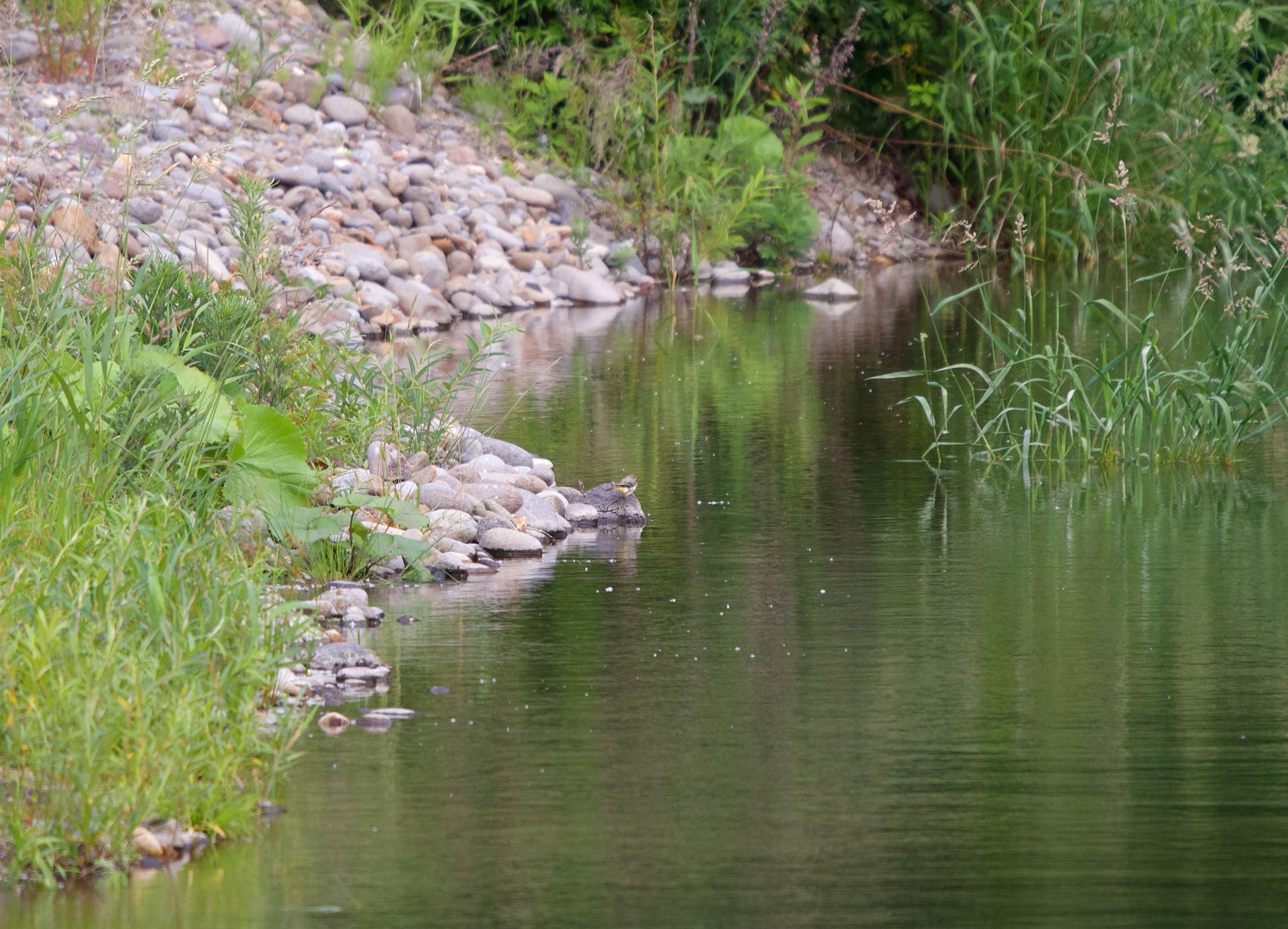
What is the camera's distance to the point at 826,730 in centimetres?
422

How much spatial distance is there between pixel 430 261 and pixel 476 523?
293 inches

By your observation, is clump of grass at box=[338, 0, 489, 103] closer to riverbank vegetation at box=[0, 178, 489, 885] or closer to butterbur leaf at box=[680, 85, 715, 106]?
butterbur leaf at box=[680, 85, 715, 106]

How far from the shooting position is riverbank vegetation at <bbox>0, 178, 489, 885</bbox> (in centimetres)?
353

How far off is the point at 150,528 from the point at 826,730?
5.28 feet

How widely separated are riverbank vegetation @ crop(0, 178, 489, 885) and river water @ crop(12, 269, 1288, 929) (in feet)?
0.56

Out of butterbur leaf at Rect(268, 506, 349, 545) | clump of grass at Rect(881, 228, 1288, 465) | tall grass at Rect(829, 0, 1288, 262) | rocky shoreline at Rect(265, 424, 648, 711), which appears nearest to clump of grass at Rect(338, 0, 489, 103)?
tall grass at Rect(829, 0, 1288, 262)

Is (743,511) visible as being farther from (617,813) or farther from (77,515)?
(617,813)

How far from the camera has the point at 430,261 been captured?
13578 millimetres

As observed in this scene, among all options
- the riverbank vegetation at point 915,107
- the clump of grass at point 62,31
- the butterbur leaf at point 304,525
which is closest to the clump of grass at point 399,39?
the riverbank vegetation at point 915,107

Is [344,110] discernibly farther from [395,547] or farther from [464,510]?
[395,547]

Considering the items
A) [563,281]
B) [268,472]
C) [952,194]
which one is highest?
[952,194]

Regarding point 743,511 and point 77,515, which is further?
point 743,511

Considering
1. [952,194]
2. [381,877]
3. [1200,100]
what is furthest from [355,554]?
[952,194]

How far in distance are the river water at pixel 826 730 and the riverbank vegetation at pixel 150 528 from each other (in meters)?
0.17
